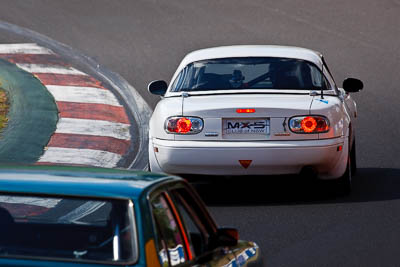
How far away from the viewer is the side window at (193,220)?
4867mm

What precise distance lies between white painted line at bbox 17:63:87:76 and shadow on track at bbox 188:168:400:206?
24.1 feet

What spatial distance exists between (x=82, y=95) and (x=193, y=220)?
11593 mm

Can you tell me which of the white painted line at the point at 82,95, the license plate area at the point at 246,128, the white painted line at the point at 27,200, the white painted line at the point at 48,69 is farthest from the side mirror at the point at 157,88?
the white painted line at the point at 48,69

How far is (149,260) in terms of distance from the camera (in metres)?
4.14

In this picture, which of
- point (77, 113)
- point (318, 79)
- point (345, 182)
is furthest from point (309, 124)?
point (77, 113)

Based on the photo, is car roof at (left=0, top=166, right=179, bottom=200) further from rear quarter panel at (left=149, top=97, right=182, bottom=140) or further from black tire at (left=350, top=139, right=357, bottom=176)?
black tire at (left=350, top=139, right=357, bottom=176)

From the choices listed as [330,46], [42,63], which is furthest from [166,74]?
[330,46]

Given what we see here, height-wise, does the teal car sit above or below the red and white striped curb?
above

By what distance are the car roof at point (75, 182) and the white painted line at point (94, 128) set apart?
909 centimetres

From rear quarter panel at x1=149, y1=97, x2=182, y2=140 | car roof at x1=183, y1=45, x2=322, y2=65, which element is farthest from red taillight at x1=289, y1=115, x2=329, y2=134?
car roof at x1=183, y1=45, x2=322, y2=65

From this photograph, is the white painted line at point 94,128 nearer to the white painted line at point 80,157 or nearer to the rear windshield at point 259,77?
the white painted line at point 80,157

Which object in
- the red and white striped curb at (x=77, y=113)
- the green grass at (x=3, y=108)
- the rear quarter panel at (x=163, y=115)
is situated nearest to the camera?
the rear quarter panel at (x=163, y=115)

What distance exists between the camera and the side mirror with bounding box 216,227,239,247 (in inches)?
200

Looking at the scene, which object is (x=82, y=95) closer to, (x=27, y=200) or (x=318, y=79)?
(x=318, y=79)
